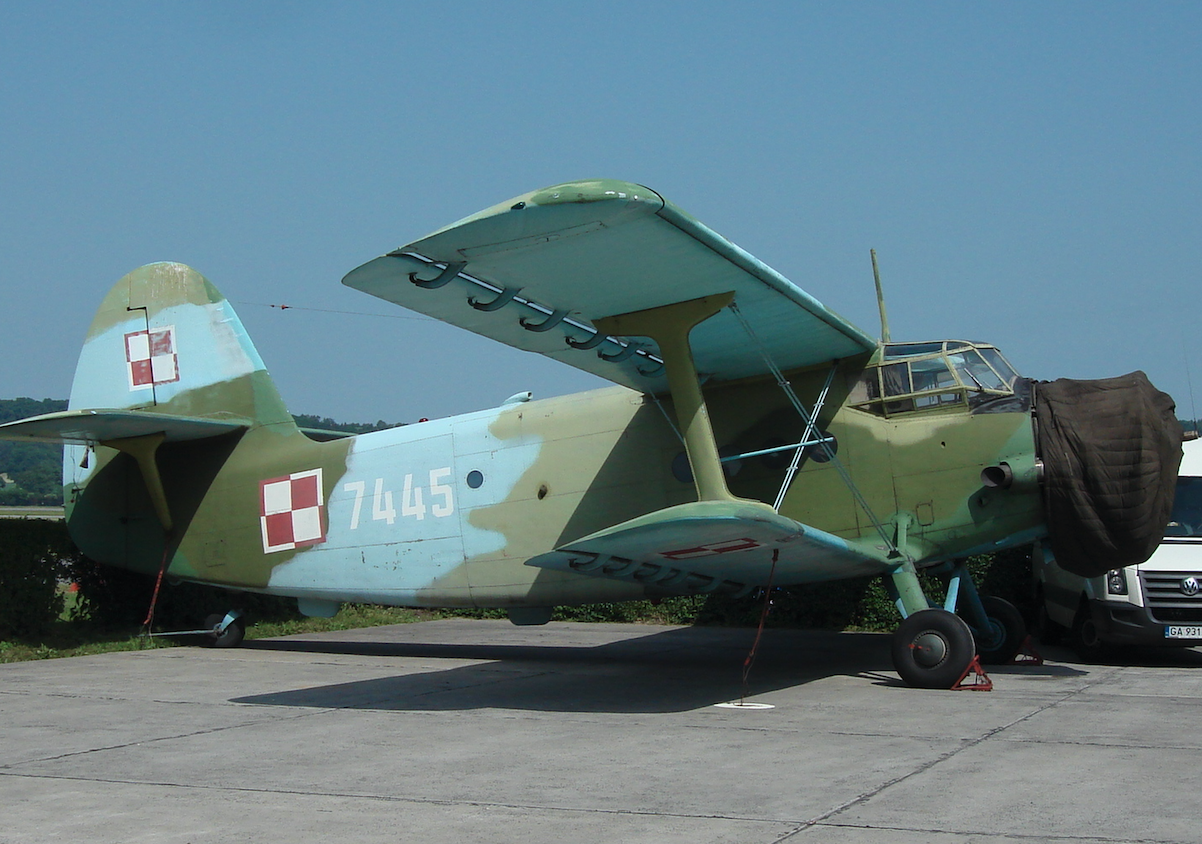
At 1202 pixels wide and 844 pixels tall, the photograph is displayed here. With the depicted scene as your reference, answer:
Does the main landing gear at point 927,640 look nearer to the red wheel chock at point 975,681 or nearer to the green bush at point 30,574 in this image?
the red wheel chock at point 975,681

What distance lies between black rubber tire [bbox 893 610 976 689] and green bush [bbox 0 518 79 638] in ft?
31.7

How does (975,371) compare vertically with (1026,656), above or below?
above

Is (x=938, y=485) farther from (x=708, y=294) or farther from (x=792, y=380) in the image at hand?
(x=708, y=294)

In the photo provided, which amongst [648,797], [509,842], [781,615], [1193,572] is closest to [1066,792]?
[648,797]

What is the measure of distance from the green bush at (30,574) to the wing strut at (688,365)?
27.0 feet

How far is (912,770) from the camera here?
5.23 metres

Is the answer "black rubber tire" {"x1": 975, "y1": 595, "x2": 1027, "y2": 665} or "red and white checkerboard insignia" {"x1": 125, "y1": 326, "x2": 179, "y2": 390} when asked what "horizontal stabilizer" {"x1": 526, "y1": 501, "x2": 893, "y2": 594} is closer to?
"black rubber tire" {"x1": 975, "y1": 595, "x2": 1027, "y2": 665}

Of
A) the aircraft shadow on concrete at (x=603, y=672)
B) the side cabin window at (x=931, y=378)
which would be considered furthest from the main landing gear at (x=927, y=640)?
the side cabin window at (x=931, y=378)

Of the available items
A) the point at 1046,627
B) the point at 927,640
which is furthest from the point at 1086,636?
the point at 927,640

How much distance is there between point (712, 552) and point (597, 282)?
2.02 metres

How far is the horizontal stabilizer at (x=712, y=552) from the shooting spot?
6488 mm

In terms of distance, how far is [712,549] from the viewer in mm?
7172

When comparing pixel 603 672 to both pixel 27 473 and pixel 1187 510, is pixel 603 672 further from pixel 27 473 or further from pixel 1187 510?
pixel 27 473

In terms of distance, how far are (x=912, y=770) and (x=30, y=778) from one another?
14.8ft
